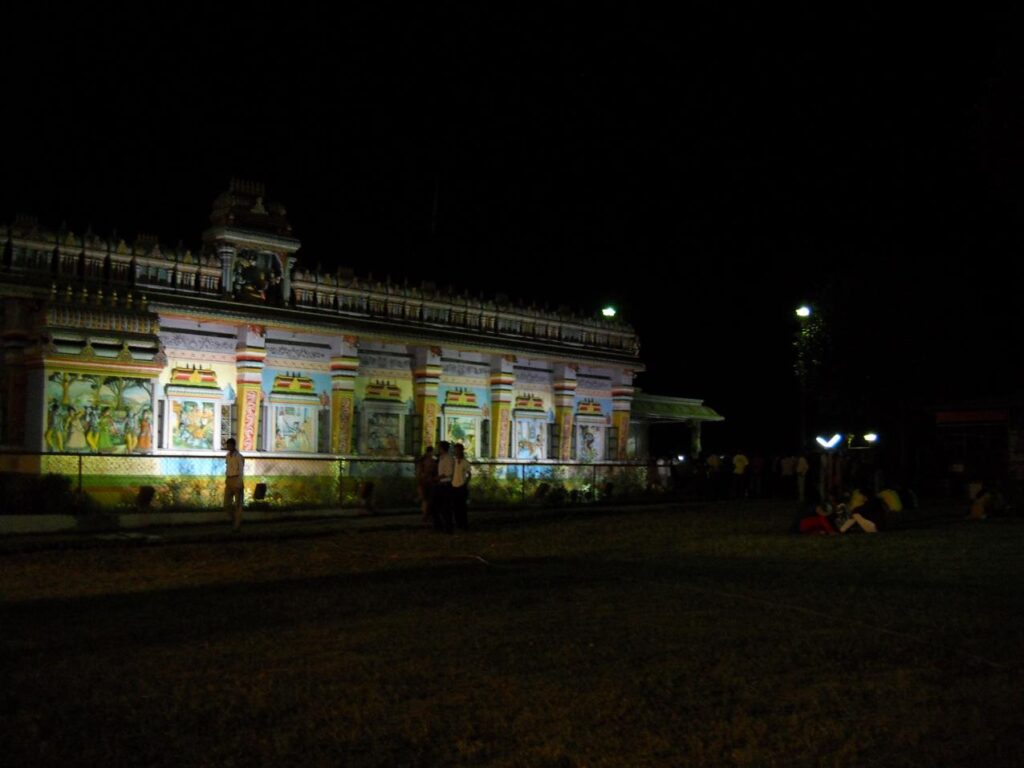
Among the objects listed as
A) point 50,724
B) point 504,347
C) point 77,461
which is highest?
point 504,347

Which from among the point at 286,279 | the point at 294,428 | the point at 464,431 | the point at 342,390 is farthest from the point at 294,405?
the point at 464,431

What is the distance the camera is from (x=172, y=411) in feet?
84.9

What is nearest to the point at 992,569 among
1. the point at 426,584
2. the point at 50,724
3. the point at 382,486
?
the point at 426,584

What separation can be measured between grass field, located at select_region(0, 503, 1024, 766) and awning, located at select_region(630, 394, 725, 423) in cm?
2459

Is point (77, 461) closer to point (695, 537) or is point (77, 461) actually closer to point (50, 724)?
point (695, 537)

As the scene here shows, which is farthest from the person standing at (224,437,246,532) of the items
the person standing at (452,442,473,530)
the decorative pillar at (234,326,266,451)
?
the decorative pillar at (234,326,266,451)

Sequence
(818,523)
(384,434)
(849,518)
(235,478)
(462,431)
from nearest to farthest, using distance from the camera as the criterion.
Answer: (235,478) → (818,523) → (849,518) → (384,434) → (462,431)

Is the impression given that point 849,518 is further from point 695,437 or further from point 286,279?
point 695,437

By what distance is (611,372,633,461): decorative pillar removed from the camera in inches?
1510

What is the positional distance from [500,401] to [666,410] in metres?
10.5

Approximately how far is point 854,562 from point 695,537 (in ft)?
16.1

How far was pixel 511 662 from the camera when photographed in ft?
28.3

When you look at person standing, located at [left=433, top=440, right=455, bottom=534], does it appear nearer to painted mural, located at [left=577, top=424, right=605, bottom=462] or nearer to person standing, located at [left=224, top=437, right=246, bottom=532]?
person standing, located at [left=224, top=437, right=246, bottom=532]

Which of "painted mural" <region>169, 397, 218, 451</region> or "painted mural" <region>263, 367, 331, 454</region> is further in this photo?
"painted mural" <region>263, 367, 331, 454</region>
